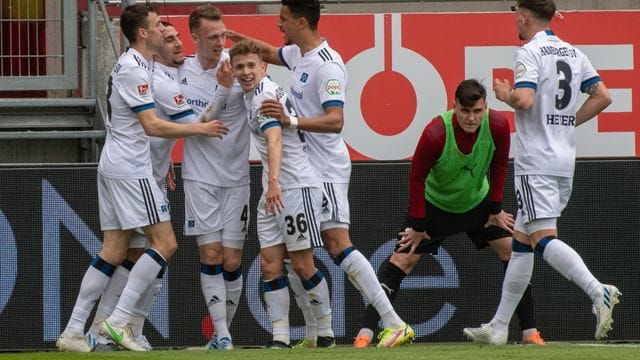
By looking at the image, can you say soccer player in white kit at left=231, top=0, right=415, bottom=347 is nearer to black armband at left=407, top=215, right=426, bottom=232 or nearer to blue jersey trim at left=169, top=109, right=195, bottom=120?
black armband at left=407, top=215, right=426, bottom=232

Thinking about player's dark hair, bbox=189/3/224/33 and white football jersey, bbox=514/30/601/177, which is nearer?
white football jersey, bbox=514/30/601/177

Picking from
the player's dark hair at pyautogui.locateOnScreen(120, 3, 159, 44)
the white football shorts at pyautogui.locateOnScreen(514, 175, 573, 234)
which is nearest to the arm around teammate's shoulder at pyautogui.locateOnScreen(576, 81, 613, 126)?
the white football shorts at pyautogui.locateOnScreen(514, 175, 573, 234)

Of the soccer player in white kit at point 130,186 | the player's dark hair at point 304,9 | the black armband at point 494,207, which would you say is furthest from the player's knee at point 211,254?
the black armband at point 494,207

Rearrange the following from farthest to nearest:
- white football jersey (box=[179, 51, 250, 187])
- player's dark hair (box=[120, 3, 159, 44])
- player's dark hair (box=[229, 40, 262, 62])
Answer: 1. white football jersey (box=[179, 51, 250, 187])
2. player's dark hair (box=[120, 3, 159, 44])
3. player's dark hair (box=[229, 40, 262, 62])

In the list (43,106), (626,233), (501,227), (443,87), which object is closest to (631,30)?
(443,87)

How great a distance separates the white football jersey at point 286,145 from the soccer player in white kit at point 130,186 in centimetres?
26

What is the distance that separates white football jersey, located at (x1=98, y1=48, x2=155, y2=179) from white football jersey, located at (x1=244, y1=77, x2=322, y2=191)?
0.68 m

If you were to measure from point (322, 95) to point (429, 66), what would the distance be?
4397 mm

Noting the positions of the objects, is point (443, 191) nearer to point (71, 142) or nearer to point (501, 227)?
point (501, 227)

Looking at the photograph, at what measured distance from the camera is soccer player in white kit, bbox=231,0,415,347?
31.7 feet

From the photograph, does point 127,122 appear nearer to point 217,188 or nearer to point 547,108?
point 217,188

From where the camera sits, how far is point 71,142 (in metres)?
13.9

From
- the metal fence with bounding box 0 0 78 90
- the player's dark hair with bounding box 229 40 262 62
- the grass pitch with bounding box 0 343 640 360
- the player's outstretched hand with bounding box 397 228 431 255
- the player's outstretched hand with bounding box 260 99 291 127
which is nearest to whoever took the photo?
the grass pitch with bounding box 0 343 640 360

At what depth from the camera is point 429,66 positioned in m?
14.0
